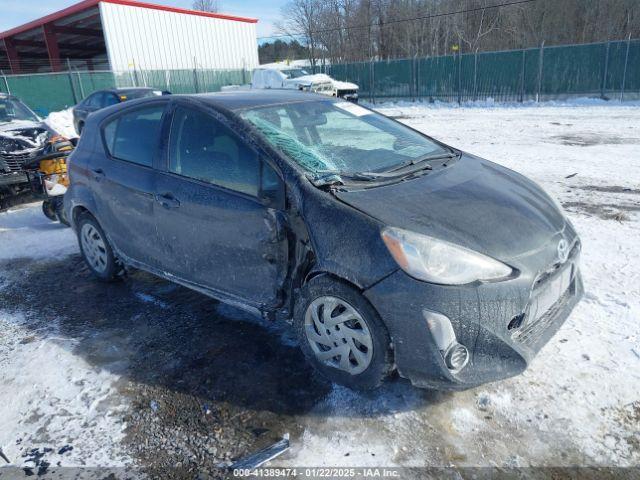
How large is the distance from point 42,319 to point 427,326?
326 cm

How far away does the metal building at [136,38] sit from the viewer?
27.4m

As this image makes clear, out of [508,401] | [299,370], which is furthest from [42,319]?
[508,401]

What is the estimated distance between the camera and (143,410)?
279 centimetres

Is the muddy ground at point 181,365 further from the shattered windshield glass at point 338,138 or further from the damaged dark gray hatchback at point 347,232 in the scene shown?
the shattered windshield glass at point 338,138

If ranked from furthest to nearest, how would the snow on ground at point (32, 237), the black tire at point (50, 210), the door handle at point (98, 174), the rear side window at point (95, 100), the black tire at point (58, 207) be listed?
the rear side window at point (95, 100) → the black tire at point (50, 210) → the black tire at point (58, 207) → the snow on ground at point (32, 237) → the door handle at point (98, 174)

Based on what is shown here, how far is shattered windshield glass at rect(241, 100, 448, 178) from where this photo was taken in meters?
3.08

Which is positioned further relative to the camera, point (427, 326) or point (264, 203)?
point (264, 203)

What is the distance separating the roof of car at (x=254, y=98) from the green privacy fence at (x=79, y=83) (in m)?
21.1

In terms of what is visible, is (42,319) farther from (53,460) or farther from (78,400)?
(53,460)

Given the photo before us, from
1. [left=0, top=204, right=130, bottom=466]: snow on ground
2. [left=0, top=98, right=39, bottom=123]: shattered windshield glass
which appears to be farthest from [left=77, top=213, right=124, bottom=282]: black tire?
[left=0, top=98, right=39, bottom=123]: shattered windshield glass

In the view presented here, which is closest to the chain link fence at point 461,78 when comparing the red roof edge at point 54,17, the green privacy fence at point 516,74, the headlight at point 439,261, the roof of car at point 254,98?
the green privacy fence at point 516,74

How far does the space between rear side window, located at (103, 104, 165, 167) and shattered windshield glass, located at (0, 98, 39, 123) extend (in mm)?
5949

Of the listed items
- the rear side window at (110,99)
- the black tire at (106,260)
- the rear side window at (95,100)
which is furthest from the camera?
the rear side window at (95,100)

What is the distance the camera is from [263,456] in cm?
239
